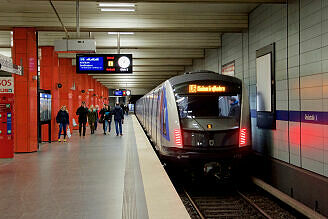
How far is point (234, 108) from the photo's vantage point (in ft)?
27.8

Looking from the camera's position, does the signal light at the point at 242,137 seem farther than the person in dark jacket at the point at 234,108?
No

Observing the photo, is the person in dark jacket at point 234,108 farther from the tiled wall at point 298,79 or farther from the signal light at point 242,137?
the tiled wall at point 298,79

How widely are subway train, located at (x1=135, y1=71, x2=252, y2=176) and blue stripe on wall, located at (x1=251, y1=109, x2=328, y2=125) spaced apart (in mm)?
906

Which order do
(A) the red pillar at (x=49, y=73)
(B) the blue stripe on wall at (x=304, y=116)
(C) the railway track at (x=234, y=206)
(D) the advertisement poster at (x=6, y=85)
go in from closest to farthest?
(B) the blue stripe on wall at (x=304, y=116) < (C) the railway track at (x=234, y=206) < (D) the advertisement poster at (x=6, y=85) < (A) the red pillar at (x=49, y=73)

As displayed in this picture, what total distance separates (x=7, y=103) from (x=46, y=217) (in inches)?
211

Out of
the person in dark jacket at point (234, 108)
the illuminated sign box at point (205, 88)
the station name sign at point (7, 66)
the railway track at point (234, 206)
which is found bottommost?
the railway track at point (234, 206)

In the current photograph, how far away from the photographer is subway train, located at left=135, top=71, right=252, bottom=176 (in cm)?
792

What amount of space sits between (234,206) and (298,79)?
329cm

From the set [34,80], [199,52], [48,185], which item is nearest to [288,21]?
[48,185]

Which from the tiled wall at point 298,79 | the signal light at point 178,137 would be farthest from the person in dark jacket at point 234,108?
the signal light at point 178,137

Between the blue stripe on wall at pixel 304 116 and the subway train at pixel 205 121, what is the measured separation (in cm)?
91

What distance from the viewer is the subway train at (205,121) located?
7922 mm

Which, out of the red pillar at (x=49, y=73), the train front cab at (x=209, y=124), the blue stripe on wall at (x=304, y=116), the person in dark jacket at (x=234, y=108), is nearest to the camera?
the blue stripe on wall at (x=304, y=116)

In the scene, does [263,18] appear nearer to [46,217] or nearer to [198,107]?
[198,107]
